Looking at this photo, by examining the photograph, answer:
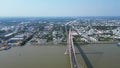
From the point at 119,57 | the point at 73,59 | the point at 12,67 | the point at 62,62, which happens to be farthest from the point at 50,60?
the point at 119,57

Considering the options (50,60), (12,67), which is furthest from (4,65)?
(50,60)

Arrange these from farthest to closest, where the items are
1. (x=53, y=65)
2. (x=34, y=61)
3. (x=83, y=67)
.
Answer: (x=34, y=61), (x=53, y=65), (x=83, y=67)

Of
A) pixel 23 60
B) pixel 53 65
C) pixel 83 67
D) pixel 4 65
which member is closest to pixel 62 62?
pixel 53 65

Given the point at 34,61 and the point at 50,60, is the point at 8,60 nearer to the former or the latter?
the point at 34,61

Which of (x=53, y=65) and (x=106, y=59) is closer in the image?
(x=53, y=65)

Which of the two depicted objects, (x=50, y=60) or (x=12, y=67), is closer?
(x=12, y=67)

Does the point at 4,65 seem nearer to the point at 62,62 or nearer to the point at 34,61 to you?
the point at 34,61

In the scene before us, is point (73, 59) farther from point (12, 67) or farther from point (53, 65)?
point (12, 67)

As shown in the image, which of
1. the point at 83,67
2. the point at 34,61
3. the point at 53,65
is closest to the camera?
the point at 83,67
